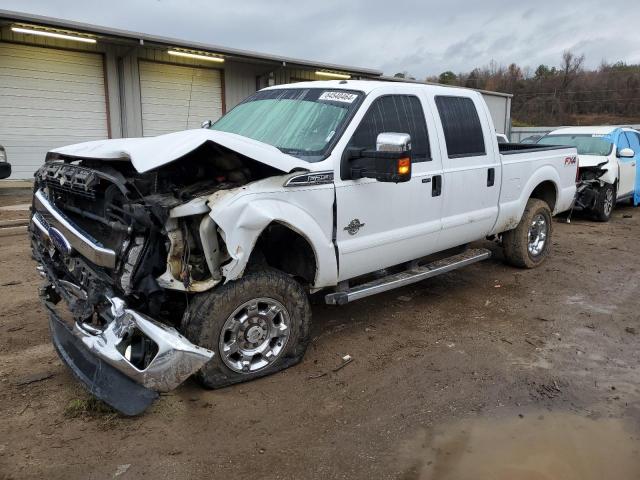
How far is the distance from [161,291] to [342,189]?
152cm


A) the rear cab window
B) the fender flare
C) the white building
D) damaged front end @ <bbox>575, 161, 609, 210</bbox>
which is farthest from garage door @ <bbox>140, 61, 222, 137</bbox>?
the fender flare

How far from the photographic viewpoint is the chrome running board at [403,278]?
13.8 feet

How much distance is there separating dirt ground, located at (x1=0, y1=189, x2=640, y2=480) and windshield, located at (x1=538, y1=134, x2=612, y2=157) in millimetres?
6474

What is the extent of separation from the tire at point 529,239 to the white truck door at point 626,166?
4.87 m

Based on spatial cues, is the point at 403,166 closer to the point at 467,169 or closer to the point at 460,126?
the point at 467,169

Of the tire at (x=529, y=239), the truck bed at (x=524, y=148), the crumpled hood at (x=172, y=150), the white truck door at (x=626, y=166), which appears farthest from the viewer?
the white truck door at (x=626, y=166)

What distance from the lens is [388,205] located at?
445 centimetres

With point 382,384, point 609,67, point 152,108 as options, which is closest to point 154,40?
point 152,108

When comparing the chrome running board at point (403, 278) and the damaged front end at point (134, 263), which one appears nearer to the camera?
the damaged front end at point (134, 263)

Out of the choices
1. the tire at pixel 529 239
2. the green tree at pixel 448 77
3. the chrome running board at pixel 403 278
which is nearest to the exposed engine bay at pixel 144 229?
the chrome running board at pixel 403 278

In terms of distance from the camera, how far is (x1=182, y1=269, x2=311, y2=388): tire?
344 cm

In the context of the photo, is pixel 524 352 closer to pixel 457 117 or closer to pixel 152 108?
pixel 457 117

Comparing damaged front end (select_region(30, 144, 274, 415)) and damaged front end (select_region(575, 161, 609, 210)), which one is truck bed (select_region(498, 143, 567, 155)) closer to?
damaged front end (select_region(575, 161, 609, 210))

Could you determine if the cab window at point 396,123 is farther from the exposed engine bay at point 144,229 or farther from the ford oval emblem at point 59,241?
the ford oval emblem at point 59,241
